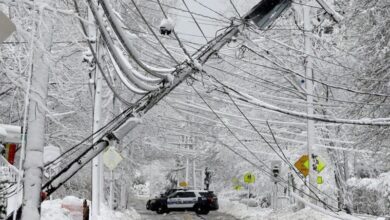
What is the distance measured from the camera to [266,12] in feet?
26.6

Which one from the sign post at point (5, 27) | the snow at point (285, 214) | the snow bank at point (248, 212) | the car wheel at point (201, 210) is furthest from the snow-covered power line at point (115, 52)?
the car wheel at point (201, 210)

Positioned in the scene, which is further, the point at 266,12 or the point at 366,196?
the point at 366,196

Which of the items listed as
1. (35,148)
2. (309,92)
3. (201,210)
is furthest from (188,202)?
(35,148)

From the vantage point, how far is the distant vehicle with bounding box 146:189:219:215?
33.3m

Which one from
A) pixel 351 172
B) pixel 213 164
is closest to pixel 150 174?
pixel 213 164

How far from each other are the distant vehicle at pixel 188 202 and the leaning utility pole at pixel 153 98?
25.6 metres

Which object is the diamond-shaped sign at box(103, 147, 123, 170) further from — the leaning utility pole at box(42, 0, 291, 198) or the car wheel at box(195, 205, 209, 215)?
the car wheel at box(195, 205, 209, 215)

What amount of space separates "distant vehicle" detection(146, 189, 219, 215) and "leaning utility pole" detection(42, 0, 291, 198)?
2565cm

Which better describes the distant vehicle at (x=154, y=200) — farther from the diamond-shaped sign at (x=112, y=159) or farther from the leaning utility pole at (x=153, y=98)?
the leaning utility pole at (x=153, y=98)

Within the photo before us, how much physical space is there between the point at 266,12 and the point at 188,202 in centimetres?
2685

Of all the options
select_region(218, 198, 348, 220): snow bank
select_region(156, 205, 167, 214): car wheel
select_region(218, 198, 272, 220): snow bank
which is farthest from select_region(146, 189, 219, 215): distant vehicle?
select_region(218, 198, 348, 220): snow bank

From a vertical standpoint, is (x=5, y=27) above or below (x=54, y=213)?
above

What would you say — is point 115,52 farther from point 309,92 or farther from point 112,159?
point 309,92

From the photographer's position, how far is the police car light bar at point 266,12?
26.5 feet
